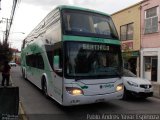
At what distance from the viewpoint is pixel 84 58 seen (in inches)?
326

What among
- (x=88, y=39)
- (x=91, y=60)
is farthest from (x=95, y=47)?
(x=91, y=60)

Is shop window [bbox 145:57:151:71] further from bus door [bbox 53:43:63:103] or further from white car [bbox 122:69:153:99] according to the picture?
bus door [bbox 53:43:63:103]

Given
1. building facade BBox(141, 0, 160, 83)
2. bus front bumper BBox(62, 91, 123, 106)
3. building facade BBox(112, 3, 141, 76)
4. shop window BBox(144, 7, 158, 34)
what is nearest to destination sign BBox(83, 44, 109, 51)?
bus front bumper BBox(62, 91, 123, 106)

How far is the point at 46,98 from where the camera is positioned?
450 inches

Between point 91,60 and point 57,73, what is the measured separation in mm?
1288

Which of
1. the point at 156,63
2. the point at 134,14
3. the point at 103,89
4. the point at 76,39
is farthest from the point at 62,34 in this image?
the point at 134,14

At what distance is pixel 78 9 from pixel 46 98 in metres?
4.55

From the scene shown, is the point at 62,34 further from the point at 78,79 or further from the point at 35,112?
the point at 35,112

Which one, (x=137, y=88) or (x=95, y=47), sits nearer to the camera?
(x=95, y=47)

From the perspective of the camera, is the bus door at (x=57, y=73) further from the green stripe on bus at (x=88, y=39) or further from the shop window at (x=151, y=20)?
the shop window at (x=151, y=20)

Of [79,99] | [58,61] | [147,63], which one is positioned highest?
[58,61]

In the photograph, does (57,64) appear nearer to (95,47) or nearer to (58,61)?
(58,61)

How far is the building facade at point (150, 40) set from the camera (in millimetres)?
20344

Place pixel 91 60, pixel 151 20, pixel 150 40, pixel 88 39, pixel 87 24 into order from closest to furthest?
pixel 91 60, pixel 88 39, pixel 87 24, pixel 150 40, pixel 151 20
